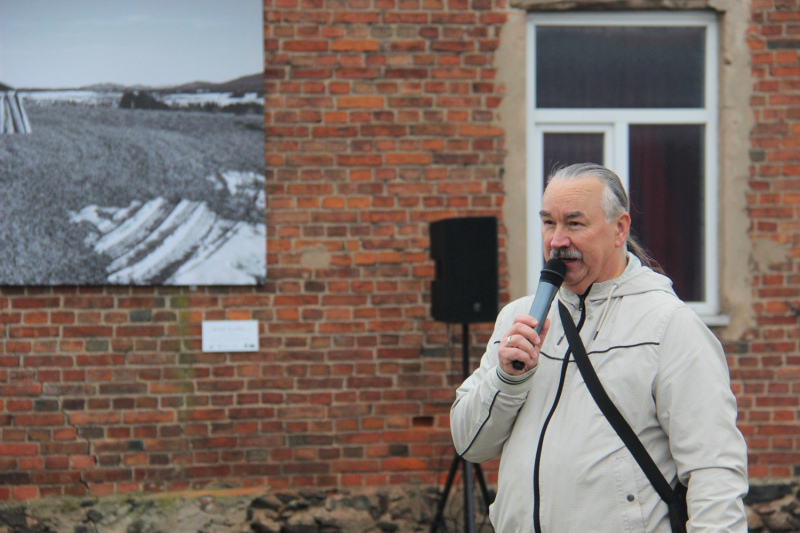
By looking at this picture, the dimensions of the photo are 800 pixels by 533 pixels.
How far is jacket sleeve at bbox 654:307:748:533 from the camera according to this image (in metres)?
1.72

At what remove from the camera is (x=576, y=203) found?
2.00m

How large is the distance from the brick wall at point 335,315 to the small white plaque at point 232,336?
53 millimetres

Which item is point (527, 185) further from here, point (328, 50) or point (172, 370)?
point (172, 370)

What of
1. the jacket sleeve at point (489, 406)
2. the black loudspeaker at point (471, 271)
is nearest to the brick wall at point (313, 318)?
the black loudspeaker at point (471, 271)

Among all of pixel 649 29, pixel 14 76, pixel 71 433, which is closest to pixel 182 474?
pixel 71 433

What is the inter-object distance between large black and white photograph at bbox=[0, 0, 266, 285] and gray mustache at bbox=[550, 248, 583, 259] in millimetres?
2908

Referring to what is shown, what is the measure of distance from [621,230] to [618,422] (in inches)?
21.1

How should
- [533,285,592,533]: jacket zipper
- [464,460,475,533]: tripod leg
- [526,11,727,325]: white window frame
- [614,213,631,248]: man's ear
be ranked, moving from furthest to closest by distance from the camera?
[526,11,727,325]: white window frame < [464,460,475,533]: tripod leg < [614,213,631,248]: man's ear < [533,285,592,533]: jacket zipper

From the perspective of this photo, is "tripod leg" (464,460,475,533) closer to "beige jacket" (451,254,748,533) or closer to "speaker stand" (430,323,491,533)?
"speaker stand" (430,323,491,533)

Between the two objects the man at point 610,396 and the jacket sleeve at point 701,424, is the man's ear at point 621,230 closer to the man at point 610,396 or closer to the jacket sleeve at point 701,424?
the man at point 610,396

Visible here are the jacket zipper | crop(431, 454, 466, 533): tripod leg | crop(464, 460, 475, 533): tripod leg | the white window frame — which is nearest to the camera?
the jacket zipper

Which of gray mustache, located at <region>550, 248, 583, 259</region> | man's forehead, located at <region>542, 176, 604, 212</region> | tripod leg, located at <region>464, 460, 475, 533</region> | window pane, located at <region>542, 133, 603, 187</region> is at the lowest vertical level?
tripod leg, located at <region>464, 460, 475, 533</region>

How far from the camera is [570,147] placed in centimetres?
493

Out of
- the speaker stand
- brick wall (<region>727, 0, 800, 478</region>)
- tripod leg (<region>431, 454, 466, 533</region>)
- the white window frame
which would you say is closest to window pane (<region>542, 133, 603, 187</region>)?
the white window frame
